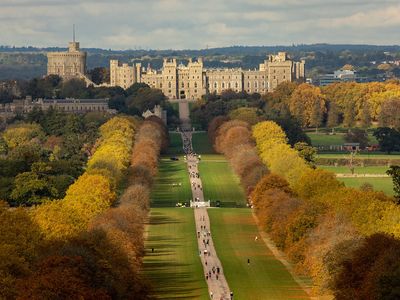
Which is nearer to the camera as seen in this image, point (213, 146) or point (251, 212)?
point (251, 212)

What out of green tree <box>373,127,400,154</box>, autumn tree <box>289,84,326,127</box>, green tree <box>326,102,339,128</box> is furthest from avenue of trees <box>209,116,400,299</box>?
green tree <box>326,102,339,128</box>

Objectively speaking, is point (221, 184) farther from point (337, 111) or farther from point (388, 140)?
point (337, 111)

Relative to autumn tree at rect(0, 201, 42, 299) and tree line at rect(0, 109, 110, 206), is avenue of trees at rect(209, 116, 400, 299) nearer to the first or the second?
autumn tree at rect(0, 201, 42, 299)

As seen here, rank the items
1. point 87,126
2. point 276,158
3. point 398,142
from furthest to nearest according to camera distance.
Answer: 1. point 87,126
2. point 398,142
3. point 276,158

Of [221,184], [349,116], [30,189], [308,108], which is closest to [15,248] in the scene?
[30,189]

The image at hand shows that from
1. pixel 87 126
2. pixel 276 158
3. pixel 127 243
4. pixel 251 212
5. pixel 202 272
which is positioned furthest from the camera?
pixel 87 126

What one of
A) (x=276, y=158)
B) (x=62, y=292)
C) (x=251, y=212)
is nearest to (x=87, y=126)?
(x=276, y=158)

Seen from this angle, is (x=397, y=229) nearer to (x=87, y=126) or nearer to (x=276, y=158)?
(x=276, y=158)
